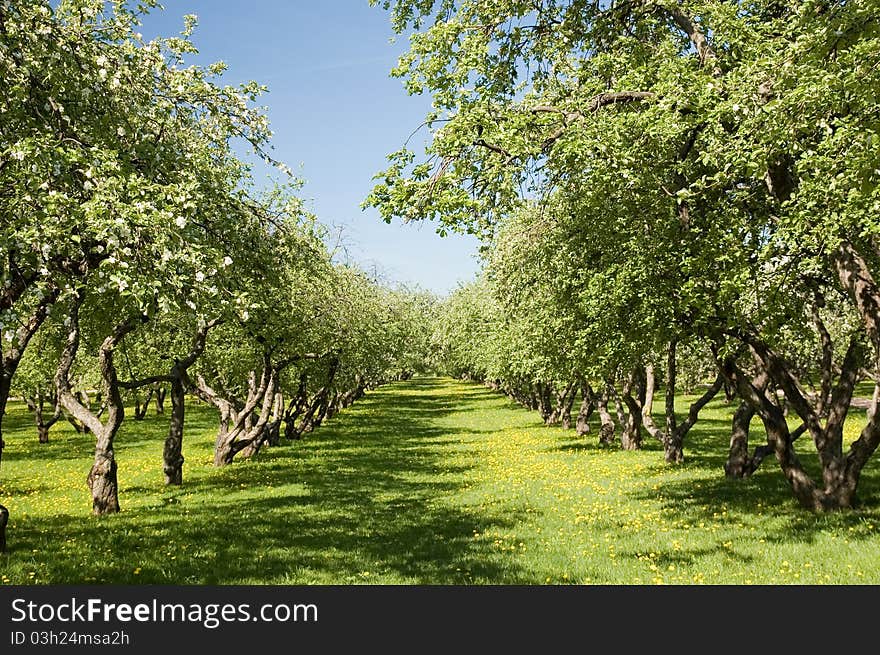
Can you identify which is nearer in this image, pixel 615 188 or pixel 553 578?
pixel 553 578

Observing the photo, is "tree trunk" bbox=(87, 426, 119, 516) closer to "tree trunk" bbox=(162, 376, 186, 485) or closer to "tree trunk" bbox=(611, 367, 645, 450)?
"tree trunk" bbox=(162, 376, 186, 485)

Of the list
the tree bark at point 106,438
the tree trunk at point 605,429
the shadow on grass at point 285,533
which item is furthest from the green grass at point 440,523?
the tree trunk at point 605,429

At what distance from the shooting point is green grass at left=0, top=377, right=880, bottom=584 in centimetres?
1184

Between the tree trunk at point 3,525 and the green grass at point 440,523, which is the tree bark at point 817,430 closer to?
the green grass at point 440,523

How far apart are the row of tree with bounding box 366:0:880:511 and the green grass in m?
3.52

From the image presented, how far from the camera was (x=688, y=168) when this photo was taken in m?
12.4

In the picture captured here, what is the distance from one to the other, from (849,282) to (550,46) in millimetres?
8002

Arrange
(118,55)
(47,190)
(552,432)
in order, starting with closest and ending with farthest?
1. (47,190)
2. (118,55)
3. (552,432)

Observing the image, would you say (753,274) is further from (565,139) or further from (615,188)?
(565,139)

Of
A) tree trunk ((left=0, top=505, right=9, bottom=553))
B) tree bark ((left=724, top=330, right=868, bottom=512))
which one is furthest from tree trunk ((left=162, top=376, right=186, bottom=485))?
tree bark ((left=724, top=330, right=868, bottom=512))

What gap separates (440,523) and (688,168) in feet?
33.7

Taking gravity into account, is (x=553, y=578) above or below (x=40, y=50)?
below

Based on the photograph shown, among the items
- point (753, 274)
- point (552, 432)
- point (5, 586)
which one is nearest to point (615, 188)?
point (753, 274)

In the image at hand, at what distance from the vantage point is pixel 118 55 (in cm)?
1132
